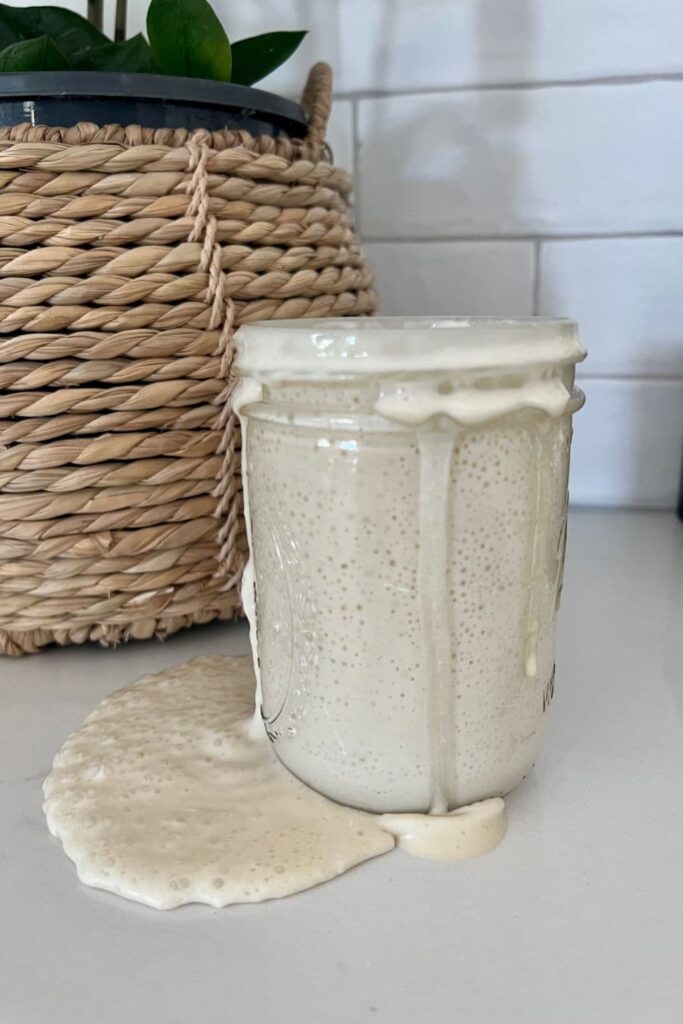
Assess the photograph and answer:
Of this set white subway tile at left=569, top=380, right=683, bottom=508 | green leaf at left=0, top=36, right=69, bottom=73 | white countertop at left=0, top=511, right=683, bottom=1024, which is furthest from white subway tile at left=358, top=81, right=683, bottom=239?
white countertop at left=0, top=511, right=683, bottom=1024

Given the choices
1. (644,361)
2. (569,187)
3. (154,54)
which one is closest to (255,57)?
(154,54)

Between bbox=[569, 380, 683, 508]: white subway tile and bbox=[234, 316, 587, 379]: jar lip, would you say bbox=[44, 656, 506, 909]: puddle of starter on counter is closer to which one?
bbox=[234, 316, 587, 379]: jar lip

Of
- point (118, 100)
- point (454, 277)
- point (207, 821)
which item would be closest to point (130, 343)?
point (118, 100)

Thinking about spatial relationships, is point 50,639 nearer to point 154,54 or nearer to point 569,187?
point 154,54

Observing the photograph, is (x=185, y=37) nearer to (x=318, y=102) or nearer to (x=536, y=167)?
(x=318, y=102)

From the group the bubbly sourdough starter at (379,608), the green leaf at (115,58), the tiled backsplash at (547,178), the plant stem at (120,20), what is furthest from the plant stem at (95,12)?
the bubbly sourdough starter at (379,608)

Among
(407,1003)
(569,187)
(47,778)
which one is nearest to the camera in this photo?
(407,1003)

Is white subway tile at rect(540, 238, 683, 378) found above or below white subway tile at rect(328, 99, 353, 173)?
below

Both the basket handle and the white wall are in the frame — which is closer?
the basket handle
